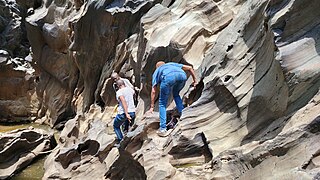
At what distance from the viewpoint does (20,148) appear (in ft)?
59.8

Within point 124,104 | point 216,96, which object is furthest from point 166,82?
point 124,104

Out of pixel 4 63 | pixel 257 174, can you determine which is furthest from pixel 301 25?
pixel 4 63

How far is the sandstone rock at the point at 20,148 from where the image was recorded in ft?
56.5

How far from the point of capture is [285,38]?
8.12m

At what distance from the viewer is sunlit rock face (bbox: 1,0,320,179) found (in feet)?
23.5

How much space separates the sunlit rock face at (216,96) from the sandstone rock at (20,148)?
1.32 meters

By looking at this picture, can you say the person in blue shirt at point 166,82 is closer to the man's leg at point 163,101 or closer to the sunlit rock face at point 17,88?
the man's leg at point 163,101

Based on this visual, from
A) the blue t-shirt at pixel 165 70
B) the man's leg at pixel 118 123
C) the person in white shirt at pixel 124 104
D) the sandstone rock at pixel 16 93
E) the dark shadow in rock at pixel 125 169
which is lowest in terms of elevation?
the sandstone rock at pixel 16 93

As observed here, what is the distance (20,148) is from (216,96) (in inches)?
449

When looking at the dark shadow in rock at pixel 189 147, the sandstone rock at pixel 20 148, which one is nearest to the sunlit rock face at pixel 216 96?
the dark shadow in rock at pixel 189 147

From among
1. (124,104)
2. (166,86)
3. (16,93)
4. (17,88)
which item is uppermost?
(166,86)

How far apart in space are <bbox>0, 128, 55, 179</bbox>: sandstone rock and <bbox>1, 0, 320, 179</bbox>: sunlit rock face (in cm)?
132

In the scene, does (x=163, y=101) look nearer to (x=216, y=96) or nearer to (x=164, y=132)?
(x=164, y=132)

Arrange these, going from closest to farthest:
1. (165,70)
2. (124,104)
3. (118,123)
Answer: (165,70)
(124,104)
(118,123)
